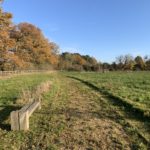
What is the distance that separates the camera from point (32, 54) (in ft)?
228

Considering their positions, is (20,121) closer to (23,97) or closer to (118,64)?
(23,97)

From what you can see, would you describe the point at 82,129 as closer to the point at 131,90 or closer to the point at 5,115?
the point at 5,115

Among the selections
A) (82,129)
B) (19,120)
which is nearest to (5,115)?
(19,120)

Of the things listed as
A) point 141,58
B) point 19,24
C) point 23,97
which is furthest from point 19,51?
point 141,58

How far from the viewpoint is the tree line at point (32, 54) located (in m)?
40.1

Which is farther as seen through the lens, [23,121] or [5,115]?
[5,115]

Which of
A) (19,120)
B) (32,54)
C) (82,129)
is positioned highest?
(32,54)

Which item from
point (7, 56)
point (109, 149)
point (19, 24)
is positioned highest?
point (19, 24)

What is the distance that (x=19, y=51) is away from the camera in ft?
194

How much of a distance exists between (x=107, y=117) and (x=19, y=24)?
6520 cm

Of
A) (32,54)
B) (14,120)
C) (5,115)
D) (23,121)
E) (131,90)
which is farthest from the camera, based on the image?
(32,54)

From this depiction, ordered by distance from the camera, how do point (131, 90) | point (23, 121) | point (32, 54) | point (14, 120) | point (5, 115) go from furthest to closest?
1. point (32, 54)
2. point (131, 90)
3. point (5, 115)
4. point (23, 121)
5. point (14, 120)

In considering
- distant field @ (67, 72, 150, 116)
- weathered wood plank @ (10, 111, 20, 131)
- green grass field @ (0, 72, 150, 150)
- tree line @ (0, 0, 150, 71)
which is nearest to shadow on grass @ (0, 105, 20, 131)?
green grass field @ (0, 72, 150, 150)

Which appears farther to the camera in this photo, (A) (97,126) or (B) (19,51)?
(B) (19,51)
